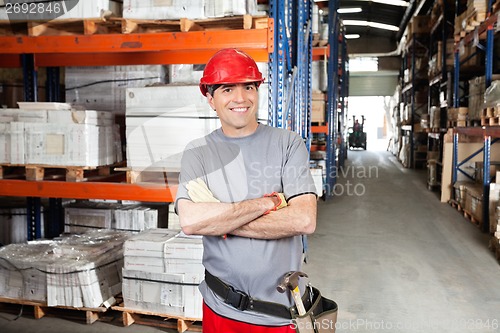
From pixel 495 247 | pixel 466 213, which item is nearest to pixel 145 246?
pixel 495 247

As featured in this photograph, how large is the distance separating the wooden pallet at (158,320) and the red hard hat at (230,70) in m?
2.45

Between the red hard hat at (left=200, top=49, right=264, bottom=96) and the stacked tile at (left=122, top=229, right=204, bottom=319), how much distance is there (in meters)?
2.01

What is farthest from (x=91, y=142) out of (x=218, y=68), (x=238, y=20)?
(x=218, y=68)

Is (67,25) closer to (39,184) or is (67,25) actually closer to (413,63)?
(39,184)

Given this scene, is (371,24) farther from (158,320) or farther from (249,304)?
(249,304)

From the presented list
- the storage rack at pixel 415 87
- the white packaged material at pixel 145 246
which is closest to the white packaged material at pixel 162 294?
the white packaged material at pixel 145 246

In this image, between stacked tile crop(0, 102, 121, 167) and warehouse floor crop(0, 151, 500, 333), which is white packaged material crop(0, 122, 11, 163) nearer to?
stacked tile crop(0, 102, 121, 167)

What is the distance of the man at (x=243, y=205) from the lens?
208 cm

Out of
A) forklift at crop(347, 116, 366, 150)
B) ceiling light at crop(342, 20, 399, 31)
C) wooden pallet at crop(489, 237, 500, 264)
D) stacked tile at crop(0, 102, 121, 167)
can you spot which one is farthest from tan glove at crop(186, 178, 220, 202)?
forklift at crop(347, 116, 366, 150)

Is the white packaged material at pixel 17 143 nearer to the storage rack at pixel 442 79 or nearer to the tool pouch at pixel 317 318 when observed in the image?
the tool pouch at pixel 317 318

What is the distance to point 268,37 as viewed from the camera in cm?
367

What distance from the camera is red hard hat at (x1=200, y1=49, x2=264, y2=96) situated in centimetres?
215

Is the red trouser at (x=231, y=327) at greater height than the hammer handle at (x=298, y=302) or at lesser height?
lesser

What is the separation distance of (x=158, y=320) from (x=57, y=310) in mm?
1067
